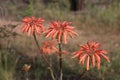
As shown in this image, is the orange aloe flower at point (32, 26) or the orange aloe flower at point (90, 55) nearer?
the orange aloe flower at point (90, 55)

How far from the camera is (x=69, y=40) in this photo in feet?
21.5

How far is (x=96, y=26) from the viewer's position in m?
7.17

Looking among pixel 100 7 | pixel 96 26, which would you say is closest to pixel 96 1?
pixel 100 7

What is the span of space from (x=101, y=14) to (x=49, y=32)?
4670 mm

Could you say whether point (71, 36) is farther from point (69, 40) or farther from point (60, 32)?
point (69, 40)

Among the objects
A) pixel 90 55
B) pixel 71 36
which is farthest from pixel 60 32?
pixel 90 55

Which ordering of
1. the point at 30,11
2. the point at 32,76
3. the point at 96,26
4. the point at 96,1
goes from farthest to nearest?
the point at 96,1 → the point at 96,26 → the point at 32,76 → the point at 30,11

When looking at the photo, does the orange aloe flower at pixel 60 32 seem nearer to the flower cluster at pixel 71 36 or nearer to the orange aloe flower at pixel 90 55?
the flower cluster at pixel 71 36

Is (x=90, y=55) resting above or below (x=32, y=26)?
below

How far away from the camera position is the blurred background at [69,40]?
199 inches

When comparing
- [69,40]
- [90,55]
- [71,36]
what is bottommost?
[69,40]

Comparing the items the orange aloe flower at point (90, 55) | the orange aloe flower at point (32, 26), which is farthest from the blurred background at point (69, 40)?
the orange aloe flower at point (90, 55)

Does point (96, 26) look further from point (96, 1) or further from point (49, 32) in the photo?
point (49, 32)

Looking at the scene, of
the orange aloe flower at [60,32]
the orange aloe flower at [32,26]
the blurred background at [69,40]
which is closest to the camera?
the orange aloe flower at [60,32]
